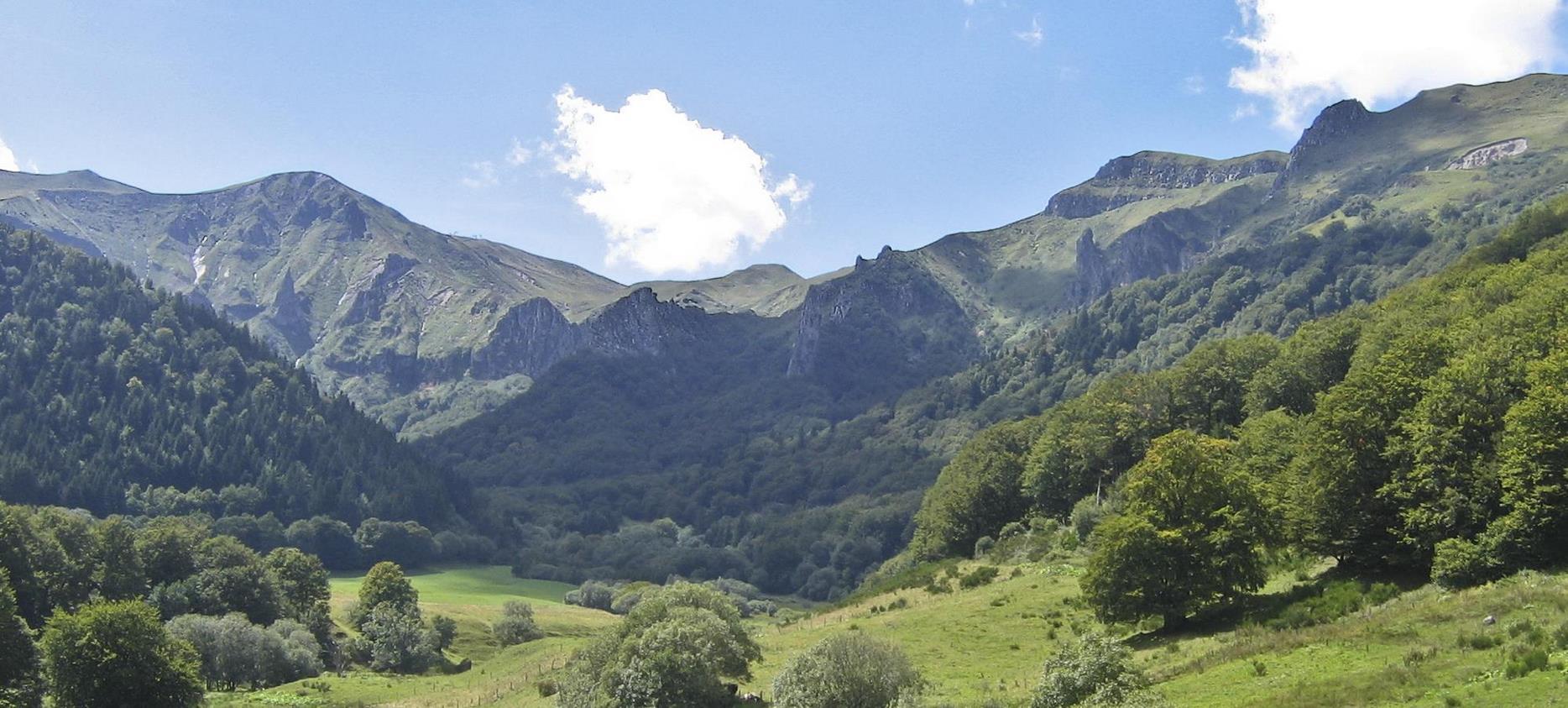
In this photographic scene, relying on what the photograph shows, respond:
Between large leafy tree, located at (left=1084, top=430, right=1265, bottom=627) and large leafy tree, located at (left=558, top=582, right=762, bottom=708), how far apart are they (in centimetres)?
1856

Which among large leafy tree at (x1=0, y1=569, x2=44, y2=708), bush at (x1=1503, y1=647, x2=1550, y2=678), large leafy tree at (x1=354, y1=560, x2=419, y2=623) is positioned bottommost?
large leafy tree at (x1=354, y1=560, x2=419, y2=623)

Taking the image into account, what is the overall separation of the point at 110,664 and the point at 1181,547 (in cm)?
5921

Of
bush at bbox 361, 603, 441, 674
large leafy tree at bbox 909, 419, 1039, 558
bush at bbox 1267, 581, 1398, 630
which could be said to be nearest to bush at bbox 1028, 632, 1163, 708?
bush at bbox 1267, 581, 1398, 630

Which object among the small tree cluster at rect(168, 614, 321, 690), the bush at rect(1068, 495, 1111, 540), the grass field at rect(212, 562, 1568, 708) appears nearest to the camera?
the grass field at rect(212, 562, 1568, 708)

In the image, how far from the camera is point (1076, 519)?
88.0 m

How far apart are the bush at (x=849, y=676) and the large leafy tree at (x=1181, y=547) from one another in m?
12.5

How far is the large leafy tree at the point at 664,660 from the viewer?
158 ft

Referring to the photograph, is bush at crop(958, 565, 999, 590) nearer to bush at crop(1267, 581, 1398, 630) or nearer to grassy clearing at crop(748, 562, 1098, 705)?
grassy clearing at crop(748, 562, 1098, 705)

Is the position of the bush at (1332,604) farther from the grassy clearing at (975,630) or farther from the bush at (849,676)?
the bush at (849,676)

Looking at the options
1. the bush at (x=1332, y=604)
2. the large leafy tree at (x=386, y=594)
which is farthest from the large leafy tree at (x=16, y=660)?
the bush at (x=1332, y=604)

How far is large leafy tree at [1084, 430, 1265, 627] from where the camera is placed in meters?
48.2

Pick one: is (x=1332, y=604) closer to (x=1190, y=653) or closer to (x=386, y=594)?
(x=1190, y=653)

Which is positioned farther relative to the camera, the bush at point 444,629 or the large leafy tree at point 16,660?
the bush at point 444,629

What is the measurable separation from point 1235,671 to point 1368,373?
Result: 82.3 ft
